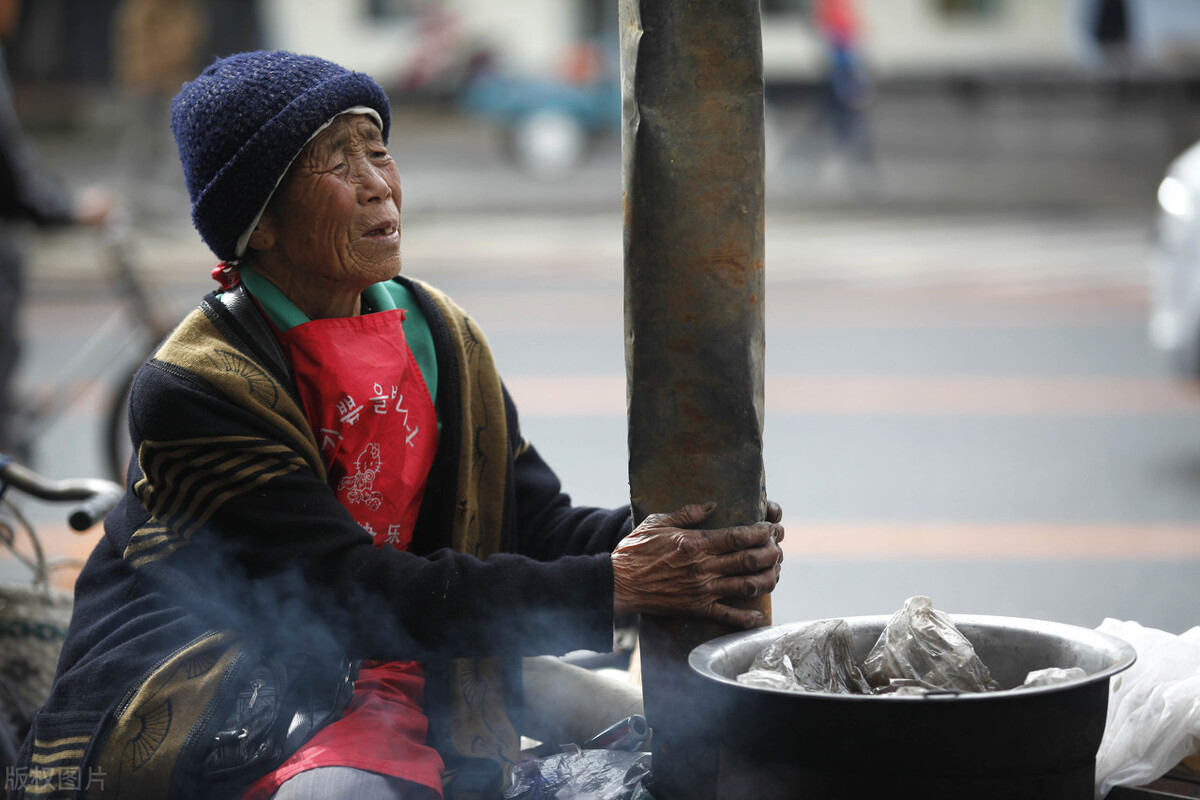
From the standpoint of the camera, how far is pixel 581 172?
21.0 m

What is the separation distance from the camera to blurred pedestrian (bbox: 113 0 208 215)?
49.6ft

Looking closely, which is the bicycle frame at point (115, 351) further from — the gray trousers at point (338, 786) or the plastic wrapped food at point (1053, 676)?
the plastic wrapped food at point (1053, 676)

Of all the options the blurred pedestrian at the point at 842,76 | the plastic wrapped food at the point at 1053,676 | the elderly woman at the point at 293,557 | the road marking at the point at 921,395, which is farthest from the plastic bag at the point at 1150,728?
the blurred pedestrian at the point at 842,76

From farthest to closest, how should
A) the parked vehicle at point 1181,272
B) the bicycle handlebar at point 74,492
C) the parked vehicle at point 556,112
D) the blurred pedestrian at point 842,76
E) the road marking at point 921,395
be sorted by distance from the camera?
the parked vehicle at point 556,112, the blurred pedestrian at point 842,76, the road marking at point 921,395, the parked vehicle at point 1181,272, the bicycle handlebar at point 74,492

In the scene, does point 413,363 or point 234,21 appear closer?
point 413,363

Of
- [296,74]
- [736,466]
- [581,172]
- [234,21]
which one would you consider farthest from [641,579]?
[234,21]

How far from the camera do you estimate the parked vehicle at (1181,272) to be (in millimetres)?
6547

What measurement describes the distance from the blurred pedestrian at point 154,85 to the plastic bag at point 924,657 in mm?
14204

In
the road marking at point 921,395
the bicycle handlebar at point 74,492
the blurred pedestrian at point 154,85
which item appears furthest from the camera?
the blurred pedestrian at point 154,85

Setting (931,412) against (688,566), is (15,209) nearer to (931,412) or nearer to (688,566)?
(688,566)

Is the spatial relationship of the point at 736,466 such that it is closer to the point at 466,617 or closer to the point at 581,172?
the point at 466,617

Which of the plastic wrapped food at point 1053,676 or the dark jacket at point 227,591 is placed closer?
the plastic wrapped food at point 1053,676

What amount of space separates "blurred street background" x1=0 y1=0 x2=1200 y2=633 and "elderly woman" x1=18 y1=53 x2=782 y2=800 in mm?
2920

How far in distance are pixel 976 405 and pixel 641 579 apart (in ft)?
20.1
